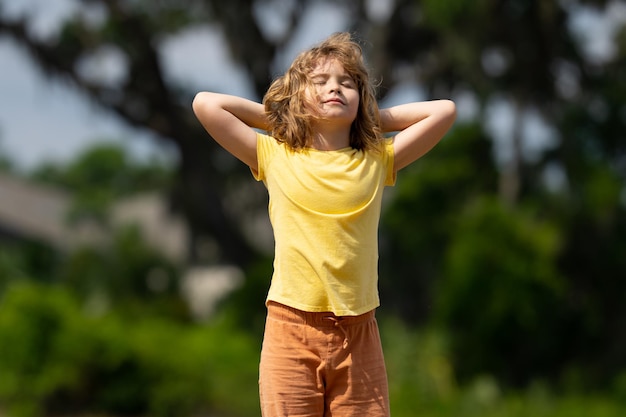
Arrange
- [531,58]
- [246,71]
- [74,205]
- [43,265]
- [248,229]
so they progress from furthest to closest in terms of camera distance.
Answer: [74,205] < [43,265] < [248,229] < [246,71] < [531,58]

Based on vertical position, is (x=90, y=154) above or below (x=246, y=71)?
above

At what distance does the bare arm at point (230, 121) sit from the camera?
280 centimetres

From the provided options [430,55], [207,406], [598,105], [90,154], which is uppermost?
[90,154]

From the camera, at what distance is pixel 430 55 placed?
1508cm

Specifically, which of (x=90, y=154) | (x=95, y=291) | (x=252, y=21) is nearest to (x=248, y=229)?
(x=95, y=291)

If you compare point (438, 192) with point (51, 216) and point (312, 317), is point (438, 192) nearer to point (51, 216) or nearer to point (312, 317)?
point (312, 317)

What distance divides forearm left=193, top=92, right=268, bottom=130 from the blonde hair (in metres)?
0.03

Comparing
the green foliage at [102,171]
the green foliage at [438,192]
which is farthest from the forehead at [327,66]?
the green foliage at [102,171]

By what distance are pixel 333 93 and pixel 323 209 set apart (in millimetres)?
307

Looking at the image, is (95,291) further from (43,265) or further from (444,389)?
(444,389)

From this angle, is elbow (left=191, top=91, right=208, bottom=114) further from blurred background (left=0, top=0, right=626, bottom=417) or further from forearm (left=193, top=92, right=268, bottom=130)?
blurred background (left=0, top=0, right=626, bottom=417)

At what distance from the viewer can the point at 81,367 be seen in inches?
376

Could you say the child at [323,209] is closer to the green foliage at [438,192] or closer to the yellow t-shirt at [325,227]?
the yellow t-shirt at [325,227]

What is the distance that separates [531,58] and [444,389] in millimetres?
4191
